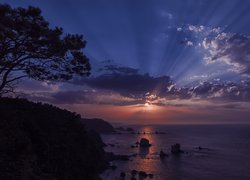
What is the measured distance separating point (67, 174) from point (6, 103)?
6.86m

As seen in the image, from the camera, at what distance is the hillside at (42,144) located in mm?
15562

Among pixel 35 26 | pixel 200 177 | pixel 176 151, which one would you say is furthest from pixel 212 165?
pixel 35 26

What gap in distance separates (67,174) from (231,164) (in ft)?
259

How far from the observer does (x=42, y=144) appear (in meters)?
19.1

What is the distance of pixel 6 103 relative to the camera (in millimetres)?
20984

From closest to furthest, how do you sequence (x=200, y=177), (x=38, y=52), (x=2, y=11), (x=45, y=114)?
(x=2, y=11) → (x=38, y=52) → (x=45, y=114) → (x=200, y=177)

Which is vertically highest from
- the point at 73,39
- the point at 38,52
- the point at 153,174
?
the point at 73,39

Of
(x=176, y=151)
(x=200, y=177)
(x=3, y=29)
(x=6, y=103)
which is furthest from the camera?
(x=176, y=151)

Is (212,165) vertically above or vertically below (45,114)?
below

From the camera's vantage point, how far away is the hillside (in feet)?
51.1

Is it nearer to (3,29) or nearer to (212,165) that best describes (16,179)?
(3,29)

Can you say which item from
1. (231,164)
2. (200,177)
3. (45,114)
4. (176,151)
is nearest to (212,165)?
(231,164)

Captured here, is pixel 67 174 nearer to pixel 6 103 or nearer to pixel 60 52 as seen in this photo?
pixel 6 103

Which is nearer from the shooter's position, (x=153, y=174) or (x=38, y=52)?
(x=38, y=52)
